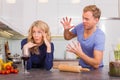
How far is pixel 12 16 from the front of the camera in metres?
2.25

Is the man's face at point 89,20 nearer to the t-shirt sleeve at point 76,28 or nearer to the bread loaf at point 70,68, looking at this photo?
the t-shirt sleeve at point 76,28

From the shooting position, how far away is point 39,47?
2.17 m

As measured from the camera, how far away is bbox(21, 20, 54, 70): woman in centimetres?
208

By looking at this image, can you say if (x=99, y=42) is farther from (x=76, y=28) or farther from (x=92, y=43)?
(x=76, y=28)

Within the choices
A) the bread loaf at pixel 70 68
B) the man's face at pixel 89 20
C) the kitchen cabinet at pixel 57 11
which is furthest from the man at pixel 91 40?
the kitchen cabinet at pixel 57 11

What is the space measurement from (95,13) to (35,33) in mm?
553

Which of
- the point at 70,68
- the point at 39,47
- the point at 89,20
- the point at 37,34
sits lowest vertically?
the point at 70,68

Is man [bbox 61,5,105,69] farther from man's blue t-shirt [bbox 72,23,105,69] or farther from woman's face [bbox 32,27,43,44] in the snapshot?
woman's face [bbox 32,27,43,44]

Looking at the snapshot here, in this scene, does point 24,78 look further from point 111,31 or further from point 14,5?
point 111,31

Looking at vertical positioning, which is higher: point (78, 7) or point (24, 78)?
point (78, 7)

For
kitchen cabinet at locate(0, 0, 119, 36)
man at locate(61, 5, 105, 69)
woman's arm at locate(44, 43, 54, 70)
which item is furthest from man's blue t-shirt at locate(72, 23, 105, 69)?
kitchen cabinet at locate(0, 0, 119, 36)

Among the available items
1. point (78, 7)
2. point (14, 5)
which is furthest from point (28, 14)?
point (14, 5)

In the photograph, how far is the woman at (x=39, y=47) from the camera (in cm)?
208

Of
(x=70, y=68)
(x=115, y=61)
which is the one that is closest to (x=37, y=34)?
(x=70, y=68)
